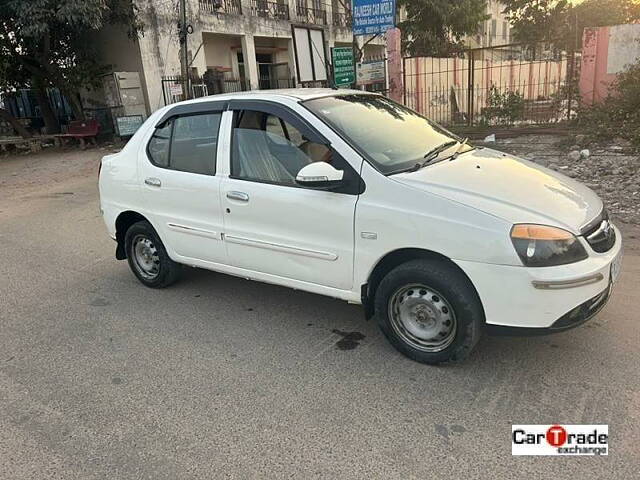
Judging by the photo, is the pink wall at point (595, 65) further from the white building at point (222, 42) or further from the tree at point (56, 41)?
the tree at point (56, 41)

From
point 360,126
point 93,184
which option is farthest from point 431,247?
point 93,184

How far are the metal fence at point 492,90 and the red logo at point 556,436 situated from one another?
420 inches

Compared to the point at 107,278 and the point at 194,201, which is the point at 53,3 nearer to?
the point at 107,278

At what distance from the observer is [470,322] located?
303cm

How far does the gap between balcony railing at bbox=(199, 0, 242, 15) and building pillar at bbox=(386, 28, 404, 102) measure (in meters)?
11.6

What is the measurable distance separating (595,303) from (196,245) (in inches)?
117

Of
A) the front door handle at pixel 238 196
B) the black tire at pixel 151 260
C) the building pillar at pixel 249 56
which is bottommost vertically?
the black tire at pixel 151 260

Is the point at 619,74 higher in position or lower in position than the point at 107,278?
higher

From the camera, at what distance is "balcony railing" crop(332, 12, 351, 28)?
96.6 feet

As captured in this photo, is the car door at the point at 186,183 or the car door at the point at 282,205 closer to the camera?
the car door at the point at 282,205

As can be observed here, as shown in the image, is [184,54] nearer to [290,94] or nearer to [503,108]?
[503,108]

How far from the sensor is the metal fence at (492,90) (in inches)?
491

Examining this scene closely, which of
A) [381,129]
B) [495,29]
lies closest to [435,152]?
[381,129]

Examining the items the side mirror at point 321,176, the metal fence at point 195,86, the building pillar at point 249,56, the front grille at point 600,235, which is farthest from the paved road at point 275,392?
the building pillar at point 249,56
